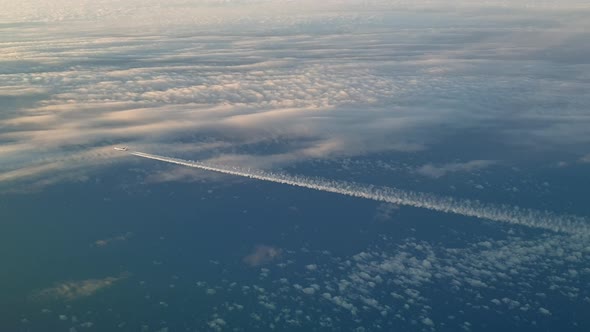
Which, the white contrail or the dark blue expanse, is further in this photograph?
the white contrail

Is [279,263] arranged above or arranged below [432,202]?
below

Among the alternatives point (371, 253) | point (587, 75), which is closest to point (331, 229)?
point (371, 253)

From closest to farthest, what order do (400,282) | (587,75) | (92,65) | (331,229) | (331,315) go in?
(331,315) → (400,282) → (331,229) → (587,75) → (92,65)

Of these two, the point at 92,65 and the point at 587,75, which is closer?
the point at 587,75

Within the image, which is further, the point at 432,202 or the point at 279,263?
the point at 432,202

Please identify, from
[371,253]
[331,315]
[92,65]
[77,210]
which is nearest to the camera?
[331,315]

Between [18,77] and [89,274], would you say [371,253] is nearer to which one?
[89,274]

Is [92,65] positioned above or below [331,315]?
above

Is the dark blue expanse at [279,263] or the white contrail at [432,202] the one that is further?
the white contrail at [432,202]
